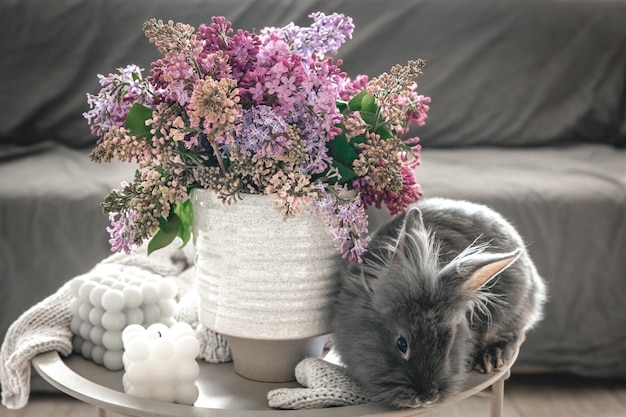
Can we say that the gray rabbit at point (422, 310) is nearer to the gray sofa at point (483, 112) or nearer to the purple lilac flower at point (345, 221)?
the purple lilac flower at point (345, 221)

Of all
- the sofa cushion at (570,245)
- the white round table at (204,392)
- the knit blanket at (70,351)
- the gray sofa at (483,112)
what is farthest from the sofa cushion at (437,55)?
the white round table at (204,392)

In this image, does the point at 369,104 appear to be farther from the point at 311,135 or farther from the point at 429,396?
the point at 429,396

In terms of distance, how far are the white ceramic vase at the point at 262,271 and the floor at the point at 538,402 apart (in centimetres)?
106

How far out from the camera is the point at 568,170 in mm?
2082

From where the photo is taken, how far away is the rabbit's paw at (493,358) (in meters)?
1.01

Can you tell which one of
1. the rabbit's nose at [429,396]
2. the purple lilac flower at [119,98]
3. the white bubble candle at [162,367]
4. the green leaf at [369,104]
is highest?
the purple lilac flower at [119,98]

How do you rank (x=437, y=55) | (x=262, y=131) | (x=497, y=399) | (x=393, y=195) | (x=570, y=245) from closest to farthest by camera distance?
(x=262, y=131), (x=393, y=195), (x=497, y=399), (x=570, y=245), (x=437, y=55)

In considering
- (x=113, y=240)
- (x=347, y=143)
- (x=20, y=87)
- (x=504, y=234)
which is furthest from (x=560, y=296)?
(x=20, y=87)

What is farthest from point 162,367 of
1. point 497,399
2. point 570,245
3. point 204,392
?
point 570,245

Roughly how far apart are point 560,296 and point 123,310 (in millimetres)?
1281

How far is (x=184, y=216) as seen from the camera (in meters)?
1.03

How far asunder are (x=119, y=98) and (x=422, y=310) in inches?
17.5

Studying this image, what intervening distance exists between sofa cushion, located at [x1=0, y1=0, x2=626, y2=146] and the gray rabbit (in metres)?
1.35

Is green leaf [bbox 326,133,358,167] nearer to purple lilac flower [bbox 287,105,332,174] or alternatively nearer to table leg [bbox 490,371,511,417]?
purple lilac flower [bbox 287,105,332,174]
